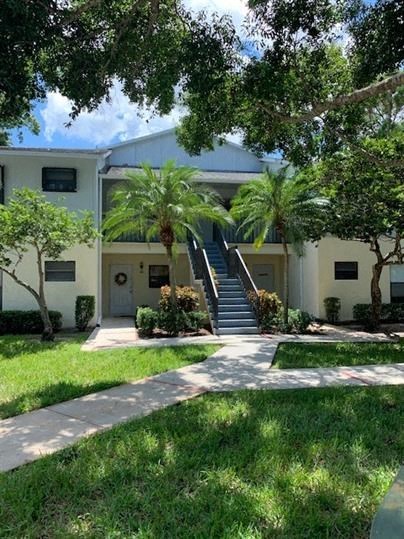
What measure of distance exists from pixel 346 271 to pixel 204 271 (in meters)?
6.03

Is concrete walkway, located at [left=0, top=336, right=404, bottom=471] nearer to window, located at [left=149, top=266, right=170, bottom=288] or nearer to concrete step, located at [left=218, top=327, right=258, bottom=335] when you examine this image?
concrete step, located at [left=218, top=327, right=258, bottom=335]

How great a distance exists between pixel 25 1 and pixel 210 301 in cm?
1000

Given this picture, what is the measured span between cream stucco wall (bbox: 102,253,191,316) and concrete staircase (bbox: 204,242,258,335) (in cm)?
333

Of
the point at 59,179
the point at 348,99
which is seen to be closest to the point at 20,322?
the point at 59,179

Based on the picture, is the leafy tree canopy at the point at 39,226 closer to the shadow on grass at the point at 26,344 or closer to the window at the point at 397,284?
the shadow on grass at the point at 26,344

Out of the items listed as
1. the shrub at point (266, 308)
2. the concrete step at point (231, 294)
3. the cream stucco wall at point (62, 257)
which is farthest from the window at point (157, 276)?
the shrub at point (266, 308)

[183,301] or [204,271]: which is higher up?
[204,271]

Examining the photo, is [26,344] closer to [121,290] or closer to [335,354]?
[335,354]

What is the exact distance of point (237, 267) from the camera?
16188 millimetres

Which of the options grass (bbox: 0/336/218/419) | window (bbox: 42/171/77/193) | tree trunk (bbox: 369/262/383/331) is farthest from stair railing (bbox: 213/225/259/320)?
window (bbox: 42/171/77/193)

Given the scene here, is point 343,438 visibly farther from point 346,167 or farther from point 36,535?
point 346,167

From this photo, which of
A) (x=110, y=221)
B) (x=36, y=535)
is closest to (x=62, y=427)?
(x=36, y=535)

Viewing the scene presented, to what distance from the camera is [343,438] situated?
461 centimetres

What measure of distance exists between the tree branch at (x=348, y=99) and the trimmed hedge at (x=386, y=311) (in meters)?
9.69
